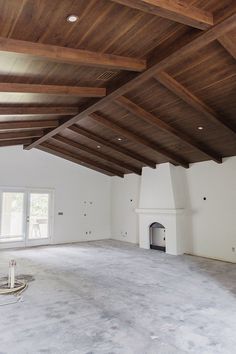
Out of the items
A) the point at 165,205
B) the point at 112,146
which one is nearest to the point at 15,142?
the point at 112,146

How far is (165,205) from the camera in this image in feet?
27.4

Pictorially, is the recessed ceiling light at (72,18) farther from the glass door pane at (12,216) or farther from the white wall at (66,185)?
the glass door pane at (12,216)

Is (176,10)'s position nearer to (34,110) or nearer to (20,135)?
(34,110)

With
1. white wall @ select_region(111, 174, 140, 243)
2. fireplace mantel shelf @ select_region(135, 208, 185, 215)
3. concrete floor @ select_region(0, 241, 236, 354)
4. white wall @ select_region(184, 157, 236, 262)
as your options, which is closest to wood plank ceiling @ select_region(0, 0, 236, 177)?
white wall @ select_region(184, 157, 236, 262)

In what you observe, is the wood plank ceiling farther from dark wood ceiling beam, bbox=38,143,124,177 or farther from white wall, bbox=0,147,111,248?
white wall, bbox=0,147,111,248

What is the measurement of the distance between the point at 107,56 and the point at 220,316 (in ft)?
12.8

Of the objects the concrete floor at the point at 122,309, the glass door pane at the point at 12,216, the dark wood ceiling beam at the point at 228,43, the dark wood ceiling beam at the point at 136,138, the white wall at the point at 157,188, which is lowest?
the concrete floor at the point at 122,309

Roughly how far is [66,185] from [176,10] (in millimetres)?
8288

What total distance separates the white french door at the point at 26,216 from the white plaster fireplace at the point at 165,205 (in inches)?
138

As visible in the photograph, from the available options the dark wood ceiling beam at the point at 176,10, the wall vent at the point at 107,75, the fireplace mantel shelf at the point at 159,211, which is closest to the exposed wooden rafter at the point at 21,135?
the wall vent at the point at 107,75

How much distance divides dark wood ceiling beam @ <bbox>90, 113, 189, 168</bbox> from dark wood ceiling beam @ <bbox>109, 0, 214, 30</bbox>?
3586 mm

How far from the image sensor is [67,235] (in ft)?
33.0

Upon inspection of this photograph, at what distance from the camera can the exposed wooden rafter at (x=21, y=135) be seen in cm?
734

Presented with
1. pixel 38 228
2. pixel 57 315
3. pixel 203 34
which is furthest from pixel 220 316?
pixel 38 228
